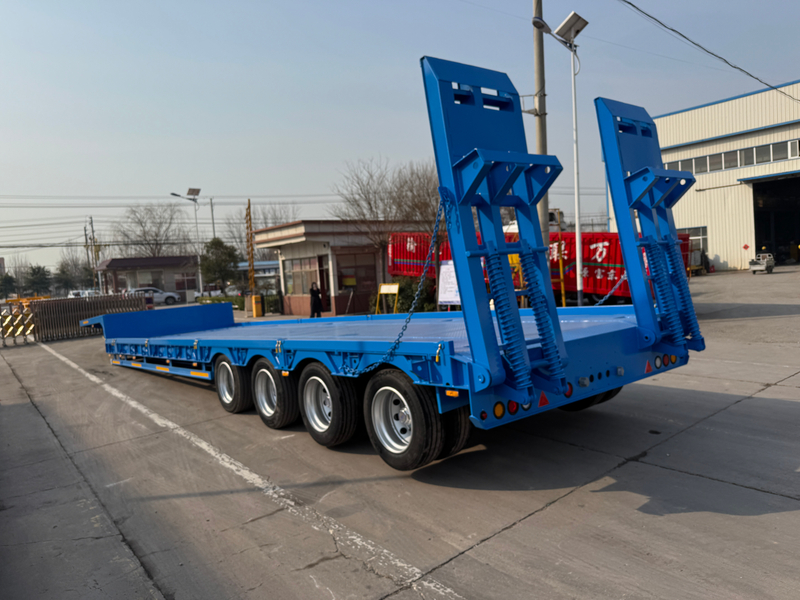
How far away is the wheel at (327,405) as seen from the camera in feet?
19.1

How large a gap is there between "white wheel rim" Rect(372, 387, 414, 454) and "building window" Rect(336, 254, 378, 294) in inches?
760

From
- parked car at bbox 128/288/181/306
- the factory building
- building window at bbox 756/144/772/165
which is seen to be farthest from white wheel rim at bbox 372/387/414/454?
parked car at bbox 128/288/181/306

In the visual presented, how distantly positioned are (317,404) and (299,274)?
2088 centimetres

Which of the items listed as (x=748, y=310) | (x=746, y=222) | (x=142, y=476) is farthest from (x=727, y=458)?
(x=746, y=222)

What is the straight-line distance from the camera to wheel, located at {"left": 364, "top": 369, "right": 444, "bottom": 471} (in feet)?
15.8

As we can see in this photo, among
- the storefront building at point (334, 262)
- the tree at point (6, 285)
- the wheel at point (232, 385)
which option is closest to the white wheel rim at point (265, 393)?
the wheel at point (232, 385)

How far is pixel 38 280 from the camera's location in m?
83.2

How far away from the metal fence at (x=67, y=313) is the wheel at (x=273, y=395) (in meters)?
17.5

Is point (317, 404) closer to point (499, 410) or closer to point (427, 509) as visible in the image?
point (427, 509)

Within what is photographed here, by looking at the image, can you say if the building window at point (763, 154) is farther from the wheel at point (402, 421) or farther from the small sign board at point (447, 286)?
the wheel at point (402, 421)

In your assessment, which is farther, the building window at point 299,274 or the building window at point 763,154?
the building window at point 763,154

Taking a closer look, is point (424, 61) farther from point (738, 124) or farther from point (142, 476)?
point (738, 124)

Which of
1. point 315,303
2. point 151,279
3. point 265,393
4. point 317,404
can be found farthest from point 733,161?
point 151,279

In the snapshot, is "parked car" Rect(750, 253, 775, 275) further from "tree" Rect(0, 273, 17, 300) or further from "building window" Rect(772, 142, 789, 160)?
"tree" Rect(0, 273, 17, 300)
